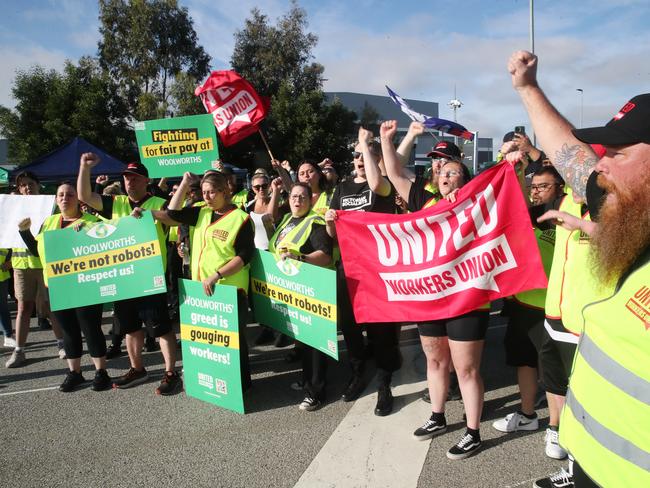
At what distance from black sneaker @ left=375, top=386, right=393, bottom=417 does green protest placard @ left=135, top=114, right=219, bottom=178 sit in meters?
3.48

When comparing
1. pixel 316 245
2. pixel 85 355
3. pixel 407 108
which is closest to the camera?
pixel 316 245

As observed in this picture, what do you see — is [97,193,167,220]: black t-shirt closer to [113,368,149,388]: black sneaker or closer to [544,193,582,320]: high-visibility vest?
[113,368,149,388]: black sneaker

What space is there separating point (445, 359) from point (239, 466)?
1603 mm

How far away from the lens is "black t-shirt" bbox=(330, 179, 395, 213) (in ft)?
13.0

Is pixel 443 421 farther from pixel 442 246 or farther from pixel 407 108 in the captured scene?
pixel 407 108

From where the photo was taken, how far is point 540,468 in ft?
9.39

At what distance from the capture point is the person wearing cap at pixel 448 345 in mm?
2998

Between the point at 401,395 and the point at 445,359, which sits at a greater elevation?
the point at 445,359

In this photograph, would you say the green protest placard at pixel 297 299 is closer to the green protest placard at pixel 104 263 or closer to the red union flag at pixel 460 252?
the red union flag at pixel 460 252

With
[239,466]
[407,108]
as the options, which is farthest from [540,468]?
[407,108]

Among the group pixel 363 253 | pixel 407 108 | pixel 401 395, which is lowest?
pixel 401 395

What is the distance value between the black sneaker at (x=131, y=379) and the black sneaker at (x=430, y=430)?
9.14 feet

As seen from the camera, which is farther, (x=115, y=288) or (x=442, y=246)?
(x=115, y=288)

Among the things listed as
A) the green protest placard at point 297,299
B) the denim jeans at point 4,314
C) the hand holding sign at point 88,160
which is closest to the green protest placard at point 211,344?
the green protest placard at point 297,299
